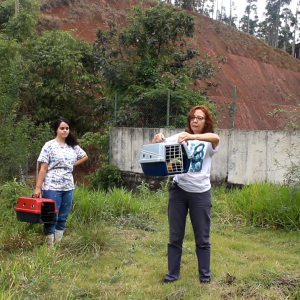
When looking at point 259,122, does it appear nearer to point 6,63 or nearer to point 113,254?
point 6,63

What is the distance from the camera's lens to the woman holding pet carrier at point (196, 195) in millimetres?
3385

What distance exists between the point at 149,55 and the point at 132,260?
8.74 meters

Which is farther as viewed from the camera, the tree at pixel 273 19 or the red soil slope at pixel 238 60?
the tree at pixel 273 19

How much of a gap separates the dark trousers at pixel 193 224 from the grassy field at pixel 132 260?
15 cm

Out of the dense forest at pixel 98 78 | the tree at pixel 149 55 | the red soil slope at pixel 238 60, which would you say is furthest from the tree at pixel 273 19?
the tree at pixel 149 55

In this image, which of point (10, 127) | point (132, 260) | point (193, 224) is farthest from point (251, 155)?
point (10, 127)

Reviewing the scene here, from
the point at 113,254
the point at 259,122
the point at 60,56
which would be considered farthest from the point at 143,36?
the point at 259,122

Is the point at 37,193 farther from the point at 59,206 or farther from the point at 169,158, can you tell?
the point at 169,158

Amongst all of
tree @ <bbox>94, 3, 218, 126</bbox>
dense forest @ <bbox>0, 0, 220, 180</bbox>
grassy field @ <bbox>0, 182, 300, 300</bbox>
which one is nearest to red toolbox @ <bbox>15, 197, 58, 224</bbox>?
grassy field @ <bbox>0, 182, 300, 300</bbox>

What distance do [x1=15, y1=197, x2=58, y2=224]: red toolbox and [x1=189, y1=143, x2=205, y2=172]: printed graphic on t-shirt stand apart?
5.14ft

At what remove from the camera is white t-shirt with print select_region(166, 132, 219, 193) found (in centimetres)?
338

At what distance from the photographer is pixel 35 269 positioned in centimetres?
326

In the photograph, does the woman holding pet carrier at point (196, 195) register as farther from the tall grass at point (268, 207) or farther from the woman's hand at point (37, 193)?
the tall grass at point (268, 207)

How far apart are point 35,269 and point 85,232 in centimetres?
109
